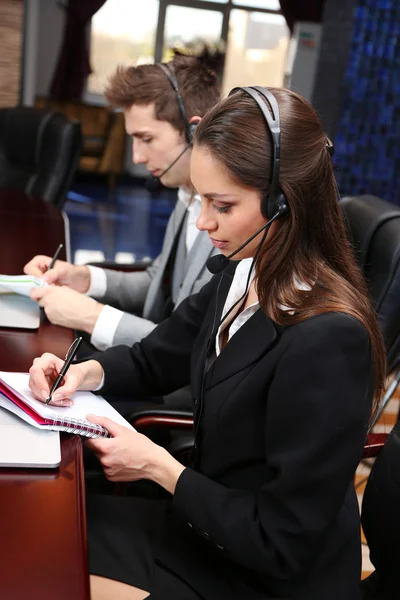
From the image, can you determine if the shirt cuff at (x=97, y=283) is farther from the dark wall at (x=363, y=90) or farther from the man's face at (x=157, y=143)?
the dark wall at (x=363, y=90)

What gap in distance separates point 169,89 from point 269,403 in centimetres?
114

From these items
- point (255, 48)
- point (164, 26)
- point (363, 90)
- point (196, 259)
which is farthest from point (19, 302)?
point (255, 48)

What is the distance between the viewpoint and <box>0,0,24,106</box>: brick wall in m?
4.78

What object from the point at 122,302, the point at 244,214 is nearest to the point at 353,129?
the point at 122,302

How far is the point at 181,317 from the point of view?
60.6 inches

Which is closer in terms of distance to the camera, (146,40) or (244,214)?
(244,214)

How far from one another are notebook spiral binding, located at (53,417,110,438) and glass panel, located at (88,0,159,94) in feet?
27.3

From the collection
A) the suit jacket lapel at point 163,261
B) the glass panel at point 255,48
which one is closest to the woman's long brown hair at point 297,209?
the suit jacket lapel at point 163,261

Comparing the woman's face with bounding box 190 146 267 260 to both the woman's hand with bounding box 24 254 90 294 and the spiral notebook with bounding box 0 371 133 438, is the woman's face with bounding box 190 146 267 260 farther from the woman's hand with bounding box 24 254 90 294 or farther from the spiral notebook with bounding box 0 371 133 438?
the woman's hand with bounding box 24 254 90 294

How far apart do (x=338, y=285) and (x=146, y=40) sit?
28.4 ft

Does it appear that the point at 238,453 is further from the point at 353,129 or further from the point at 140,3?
the point at 140,3

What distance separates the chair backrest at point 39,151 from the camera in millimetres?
3559

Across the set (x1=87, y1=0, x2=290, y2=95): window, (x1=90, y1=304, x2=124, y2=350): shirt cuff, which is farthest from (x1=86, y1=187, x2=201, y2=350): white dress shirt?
(x1=87, y1=0, x2=290, y2=95): window

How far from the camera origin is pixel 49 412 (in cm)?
114
